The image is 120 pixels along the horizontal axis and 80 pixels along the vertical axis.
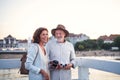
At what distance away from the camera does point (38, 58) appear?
335 centimetres

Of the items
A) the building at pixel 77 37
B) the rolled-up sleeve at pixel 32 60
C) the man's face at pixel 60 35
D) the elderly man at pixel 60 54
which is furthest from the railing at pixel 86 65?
the building at pixel 77 37

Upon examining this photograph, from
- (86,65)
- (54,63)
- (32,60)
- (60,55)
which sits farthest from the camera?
(86,65)

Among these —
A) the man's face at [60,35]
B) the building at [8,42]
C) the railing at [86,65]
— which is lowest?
the railing at [86,65]

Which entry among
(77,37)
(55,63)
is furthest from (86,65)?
(77,37)

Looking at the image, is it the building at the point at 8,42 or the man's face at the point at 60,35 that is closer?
the man's face at the point at 60,35

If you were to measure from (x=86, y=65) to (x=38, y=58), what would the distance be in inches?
54.3

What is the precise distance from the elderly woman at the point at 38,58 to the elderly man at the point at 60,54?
0.64 feet

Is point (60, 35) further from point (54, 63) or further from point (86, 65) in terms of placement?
A: point (86, 65)

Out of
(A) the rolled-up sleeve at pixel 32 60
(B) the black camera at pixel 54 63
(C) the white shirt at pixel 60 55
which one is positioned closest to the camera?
(A) the rolled-up sleeve at pixel 32 60

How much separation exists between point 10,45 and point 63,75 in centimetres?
12649

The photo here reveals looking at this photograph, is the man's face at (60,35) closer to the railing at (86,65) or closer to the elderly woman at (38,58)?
the elderly woman at (38,58)

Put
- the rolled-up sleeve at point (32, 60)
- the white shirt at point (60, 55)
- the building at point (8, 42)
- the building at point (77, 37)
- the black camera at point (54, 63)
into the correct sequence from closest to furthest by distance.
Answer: the rolled-up sleeve at point (32, 60) < the black camera at point (54, 63) < the white shirt at point (60, 55) < the building at point (8, 42) < the building at point (77, 37)

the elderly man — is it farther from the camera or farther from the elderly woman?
the elderly woman

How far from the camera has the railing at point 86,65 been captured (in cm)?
366
